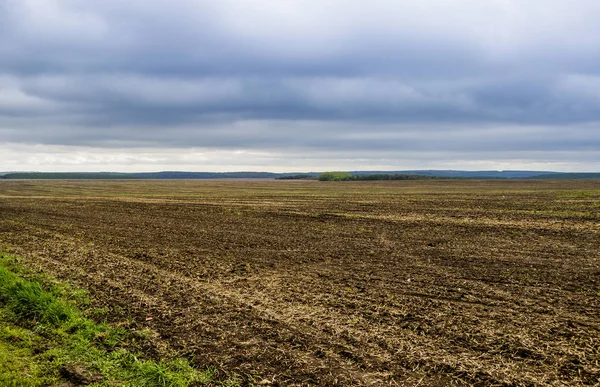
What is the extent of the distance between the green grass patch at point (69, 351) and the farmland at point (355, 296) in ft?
1.67

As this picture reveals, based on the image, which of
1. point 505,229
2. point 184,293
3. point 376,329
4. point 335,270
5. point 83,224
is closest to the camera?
point 376,329

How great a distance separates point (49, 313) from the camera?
26.9ft

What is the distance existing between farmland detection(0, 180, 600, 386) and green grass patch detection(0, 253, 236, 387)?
1.67 ft

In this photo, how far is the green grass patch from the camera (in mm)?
5922

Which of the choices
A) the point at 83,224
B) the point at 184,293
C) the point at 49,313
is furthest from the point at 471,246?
the point at 83,224

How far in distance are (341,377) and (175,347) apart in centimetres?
286

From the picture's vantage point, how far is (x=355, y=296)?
998 centimetres

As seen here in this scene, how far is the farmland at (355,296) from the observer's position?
6.50 meters

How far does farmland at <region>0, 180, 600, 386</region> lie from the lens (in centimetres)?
650

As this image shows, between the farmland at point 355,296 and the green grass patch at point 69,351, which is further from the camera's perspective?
the farmland at point 355,296

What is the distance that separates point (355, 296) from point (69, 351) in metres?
5.95

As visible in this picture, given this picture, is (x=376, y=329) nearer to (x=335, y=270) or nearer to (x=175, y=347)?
(x=175, y=347)

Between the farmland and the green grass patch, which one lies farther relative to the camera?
the farmland

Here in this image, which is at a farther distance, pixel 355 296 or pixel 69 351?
pixel 355 296
